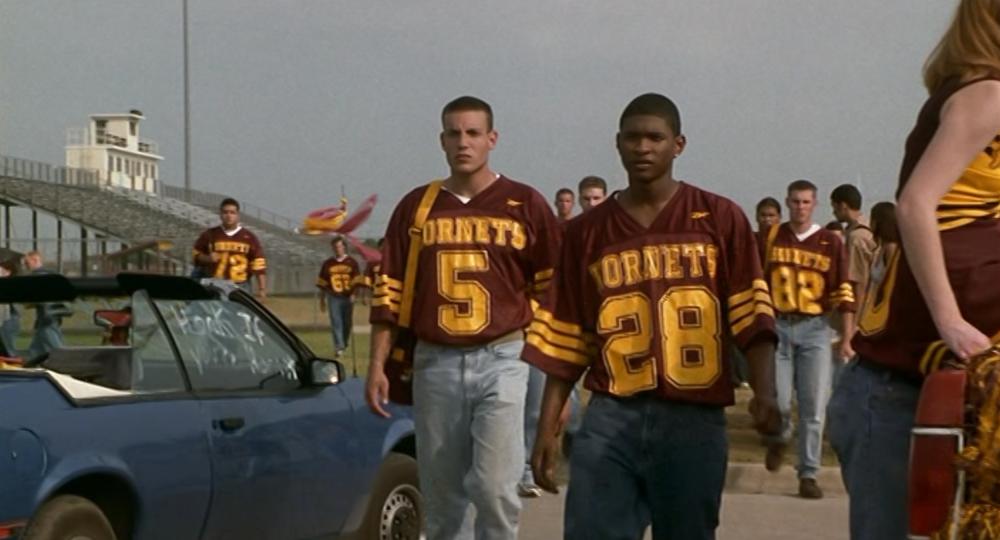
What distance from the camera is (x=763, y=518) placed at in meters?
10.1

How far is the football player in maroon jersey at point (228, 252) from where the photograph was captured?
626 inches

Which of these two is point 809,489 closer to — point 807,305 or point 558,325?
point 807,305

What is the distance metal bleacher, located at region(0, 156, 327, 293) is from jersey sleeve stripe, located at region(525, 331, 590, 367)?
46.3m

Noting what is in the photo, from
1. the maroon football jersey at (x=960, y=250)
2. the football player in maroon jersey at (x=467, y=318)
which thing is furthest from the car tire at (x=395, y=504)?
the maroon football jersey at (x=960, y=250)

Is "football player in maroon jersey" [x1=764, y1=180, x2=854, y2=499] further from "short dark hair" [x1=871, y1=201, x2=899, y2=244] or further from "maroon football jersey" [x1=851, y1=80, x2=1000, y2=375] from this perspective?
"maroon football jersey" [x1=851, y1=80, x2=1000, y2=375]

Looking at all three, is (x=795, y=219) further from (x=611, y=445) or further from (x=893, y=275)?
(x=893, y=275)

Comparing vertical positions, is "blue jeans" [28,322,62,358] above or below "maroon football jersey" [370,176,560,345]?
below

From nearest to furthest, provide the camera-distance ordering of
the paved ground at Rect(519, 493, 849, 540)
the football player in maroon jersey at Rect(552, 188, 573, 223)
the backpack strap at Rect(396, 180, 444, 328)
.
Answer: the backpack strap at Rect(396, 180, 444, 328) → the paved ground at Rect(519, 493, 849, 540) → the football player in maroon jersey at Rect(552, 188, 573, 223)

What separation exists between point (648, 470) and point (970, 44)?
1.89 meters

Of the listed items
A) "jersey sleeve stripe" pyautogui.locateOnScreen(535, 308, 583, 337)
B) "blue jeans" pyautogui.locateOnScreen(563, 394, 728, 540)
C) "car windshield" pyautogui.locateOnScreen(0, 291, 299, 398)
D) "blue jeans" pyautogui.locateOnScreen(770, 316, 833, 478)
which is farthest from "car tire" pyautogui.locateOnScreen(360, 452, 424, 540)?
"blue jeans" pyautogui.locateOnScreen(770, 316, 833, 478)

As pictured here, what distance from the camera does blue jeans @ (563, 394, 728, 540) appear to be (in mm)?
5133

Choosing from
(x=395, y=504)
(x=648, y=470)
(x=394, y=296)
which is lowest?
(x=395, y=504)

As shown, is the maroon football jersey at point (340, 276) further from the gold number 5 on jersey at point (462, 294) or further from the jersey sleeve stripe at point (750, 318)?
the jersey sleeve stripe at point (750, 318)

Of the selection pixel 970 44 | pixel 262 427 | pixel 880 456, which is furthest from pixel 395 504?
pixel 970 44
